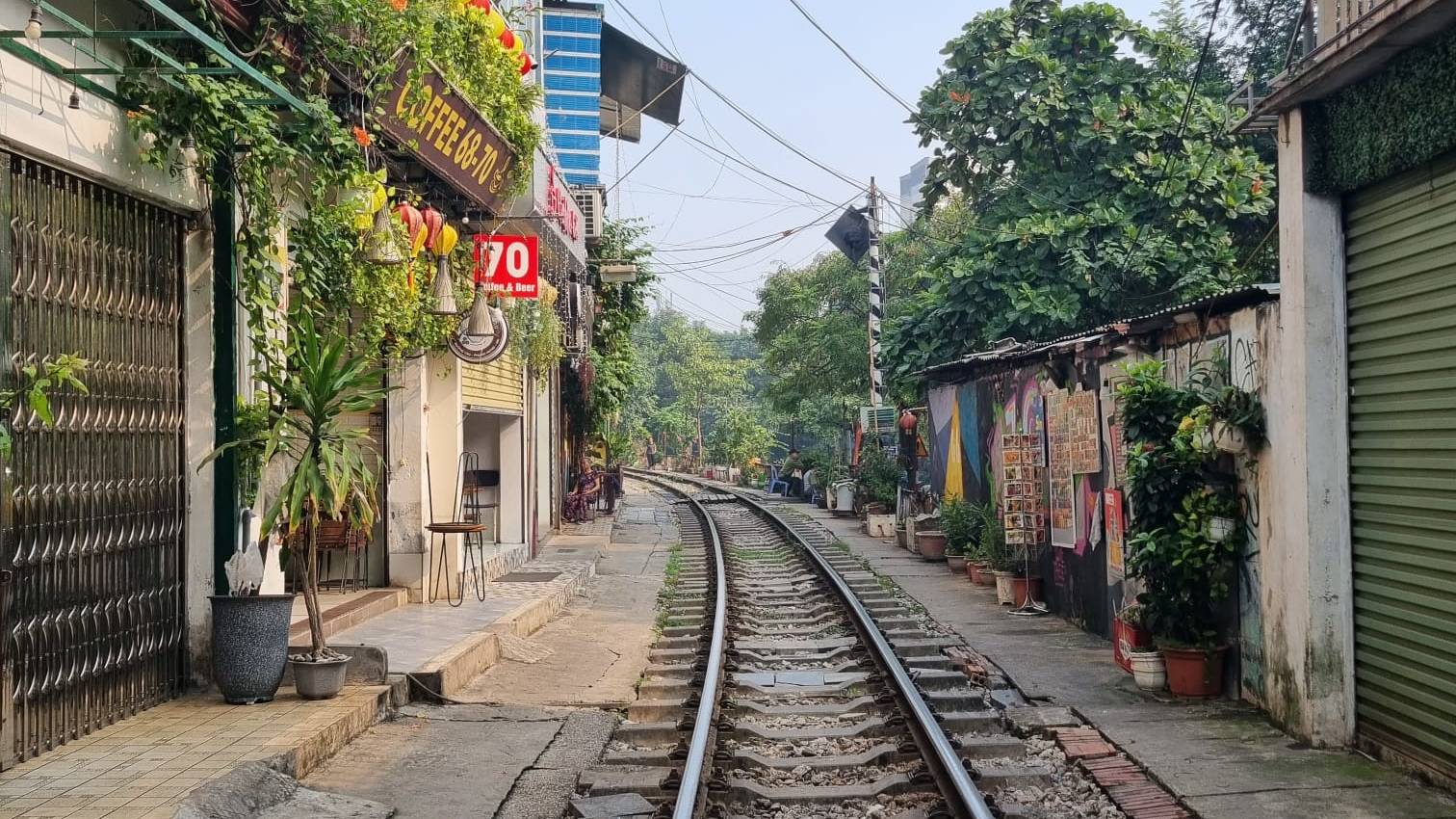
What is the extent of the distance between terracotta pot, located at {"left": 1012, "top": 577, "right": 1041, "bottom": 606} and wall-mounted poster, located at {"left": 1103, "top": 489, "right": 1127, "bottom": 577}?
2.27 metres

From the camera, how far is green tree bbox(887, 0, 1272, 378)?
670 inches

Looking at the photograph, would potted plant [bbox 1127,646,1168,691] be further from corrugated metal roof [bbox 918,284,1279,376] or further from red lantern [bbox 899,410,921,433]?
red lantern [bbox 899,410,921,433]

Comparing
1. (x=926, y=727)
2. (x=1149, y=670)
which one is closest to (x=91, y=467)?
(x=926, y=727)

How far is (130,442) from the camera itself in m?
6.96

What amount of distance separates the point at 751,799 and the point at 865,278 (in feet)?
87.3

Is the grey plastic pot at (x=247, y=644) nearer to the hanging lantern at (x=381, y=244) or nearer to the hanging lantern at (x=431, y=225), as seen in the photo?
the hanging lantern at (x=381, y=244)

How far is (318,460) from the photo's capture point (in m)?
7.24

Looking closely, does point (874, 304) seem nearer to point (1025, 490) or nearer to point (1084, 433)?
point (1025, 490)

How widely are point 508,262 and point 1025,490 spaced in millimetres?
5958

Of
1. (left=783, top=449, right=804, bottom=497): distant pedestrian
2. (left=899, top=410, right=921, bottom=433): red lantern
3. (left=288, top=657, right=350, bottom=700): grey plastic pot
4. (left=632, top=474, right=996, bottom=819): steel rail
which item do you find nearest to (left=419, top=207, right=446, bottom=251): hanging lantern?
(left=288, top=657, right=350, bottom=700): grey plastic pot

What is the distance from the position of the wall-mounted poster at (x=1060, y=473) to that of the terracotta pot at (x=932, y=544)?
5093 mm

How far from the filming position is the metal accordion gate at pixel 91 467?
5938 millimetres

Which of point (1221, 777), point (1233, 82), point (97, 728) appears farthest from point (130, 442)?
point (1233, 82)

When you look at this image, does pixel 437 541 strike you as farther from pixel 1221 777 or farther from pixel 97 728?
pixel 1221 777
